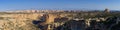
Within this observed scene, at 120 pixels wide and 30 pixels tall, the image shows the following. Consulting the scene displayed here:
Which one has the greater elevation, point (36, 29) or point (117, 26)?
point (117, 26)

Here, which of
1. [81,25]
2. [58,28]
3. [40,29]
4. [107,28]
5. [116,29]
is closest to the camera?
[116,29]

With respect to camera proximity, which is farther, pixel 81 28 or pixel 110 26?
pixel 81 28

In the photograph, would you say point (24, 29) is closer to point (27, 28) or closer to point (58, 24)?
point (27, 28)

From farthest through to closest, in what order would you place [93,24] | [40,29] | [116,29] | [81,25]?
[40,29], [81,25], [93,24], [116,29]

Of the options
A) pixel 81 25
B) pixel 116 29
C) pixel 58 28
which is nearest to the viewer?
pixel 116 29

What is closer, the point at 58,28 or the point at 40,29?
the point at 58,28

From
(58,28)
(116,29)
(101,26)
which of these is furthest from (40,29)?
(116,29)

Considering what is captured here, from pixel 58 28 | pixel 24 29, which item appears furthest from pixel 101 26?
pixel 24 29

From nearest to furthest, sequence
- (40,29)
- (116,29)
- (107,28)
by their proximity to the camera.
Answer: (116,29)
(107,28)
(40,29)

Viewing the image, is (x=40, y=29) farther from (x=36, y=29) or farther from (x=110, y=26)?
(x=110, y=26)
